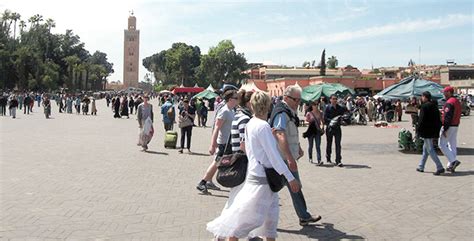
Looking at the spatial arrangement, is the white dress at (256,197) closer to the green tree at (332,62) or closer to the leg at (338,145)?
the leg at (338,145)

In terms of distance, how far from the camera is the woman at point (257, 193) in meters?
4.34

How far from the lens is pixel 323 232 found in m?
5.93

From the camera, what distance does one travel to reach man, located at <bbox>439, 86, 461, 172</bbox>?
10203mm

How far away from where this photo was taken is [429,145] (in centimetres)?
998

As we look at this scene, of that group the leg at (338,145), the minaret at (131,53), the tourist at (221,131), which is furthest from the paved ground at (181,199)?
the minaret at (131,53)

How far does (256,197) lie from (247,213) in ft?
0.52

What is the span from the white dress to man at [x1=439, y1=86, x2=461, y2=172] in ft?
22.8

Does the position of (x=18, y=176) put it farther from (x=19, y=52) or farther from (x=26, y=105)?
(x=19, y=52)

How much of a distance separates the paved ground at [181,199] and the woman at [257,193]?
50.3 inches

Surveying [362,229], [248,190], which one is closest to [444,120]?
[362,229]

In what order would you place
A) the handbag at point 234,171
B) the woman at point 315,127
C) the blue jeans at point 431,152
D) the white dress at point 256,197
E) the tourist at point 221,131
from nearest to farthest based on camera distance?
the white dress at point 256,197, the handbag at point 234,171, the tourist at point 221,131, the blue jeans at point 431,152, the woman at point 315,127

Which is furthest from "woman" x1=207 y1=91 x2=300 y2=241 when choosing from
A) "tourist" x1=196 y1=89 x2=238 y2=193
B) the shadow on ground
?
"tourist" x1=196 y1=89 x2=238 y2=193

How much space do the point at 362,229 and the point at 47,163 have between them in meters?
7.74

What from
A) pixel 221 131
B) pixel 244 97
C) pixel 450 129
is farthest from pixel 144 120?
pixel 244 97
